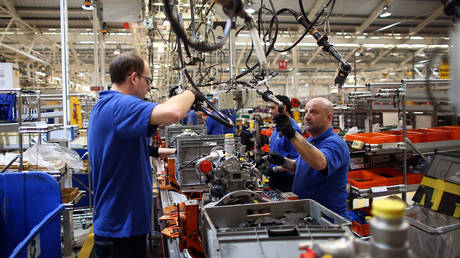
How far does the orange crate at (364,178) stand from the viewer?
3480 millimetres

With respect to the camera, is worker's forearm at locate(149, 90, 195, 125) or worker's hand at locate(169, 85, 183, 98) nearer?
worker's forearm at locate(149, 90, 195, 125)

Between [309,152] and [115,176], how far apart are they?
1.13 m

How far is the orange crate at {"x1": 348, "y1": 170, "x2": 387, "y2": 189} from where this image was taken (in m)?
3.48

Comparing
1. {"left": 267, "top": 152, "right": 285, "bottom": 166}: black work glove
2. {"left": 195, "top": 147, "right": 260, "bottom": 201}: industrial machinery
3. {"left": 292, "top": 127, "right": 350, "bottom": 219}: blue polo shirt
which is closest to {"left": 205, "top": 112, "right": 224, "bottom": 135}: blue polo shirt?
{"left": 267, "top": 152, "right": 285, "bottom": 166}: black work glove

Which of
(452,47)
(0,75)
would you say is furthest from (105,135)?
(0,75)

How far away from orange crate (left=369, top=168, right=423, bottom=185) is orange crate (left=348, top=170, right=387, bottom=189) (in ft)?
0.40

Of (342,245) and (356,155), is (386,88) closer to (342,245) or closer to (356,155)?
(356,155)

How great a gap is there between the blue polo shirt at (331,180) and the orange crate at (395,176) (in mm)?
1836

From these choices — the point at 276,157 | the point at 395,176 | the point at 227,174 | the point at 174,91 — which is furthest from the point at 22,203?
the point at 395,176

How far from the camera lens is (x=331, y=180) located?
2.13 m

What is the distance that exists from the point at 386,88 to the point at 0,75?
4.62 metres

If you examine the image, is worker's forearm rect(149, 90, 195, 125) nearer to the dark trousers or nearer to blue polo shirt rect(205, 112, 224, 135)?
the dark trousers

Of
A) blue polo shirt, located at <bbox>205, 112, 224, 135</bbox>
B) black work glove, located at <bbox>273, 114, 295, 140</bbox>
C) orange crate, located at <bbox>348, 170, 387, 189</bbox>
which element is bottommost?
orange crate, located at <bbox>348, 170, 387, 189</bbox>

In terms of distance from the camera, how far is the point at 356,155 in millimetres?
4074
